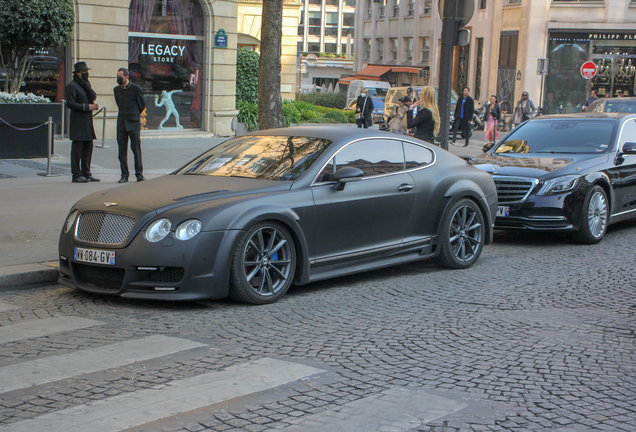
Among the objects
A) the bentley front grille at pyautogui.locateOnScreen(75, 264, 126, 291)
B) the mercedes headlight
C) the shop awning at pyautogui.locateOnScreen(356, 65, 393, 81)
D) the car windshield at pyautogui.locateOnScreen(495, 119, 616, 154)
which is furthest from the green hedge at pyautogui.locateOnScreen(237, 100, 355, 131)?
the shop awning at pyautogui.locateOnScreen(356, 65, 393, 81)

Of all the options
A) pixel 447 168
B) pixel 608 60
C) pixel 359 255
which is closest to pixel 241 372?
pixel 359 255

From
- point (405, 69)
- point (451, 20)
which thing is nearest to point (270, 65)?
point (451, 20)

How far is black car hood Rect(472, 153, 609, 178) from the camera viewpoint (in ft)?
32.1

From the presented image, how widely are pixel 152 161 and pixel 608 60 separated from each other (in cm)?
3319

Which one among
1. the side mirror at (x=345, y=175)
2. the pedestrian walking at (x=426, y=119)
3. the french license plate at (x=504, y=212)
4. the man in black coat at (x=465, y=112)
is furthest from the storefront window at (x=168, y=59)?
the side mirror at (x=345, y=175)

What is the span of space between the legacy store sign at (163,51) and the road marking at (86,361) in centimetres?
1744

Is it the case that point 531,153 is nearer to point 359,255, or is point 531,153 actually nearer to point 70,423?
point 359,255

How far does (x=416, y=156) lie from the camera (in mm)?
7938

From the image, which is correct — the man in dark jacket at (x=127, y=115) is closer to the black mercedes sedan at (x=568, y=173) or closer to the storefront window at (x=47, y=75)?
the black mercedes sedan at (x=568, y=173)

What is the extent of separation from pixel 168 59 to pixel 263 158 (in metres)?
15.9

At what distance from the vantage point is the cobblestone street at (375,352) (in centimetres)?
400

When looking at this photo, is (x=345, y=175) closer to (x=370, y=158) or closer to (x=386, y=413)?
(x=370, y=158)

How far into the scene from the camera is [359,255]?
713 centimetres

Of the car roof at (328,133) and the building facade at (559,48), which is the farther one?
the building facade at (559,48)
